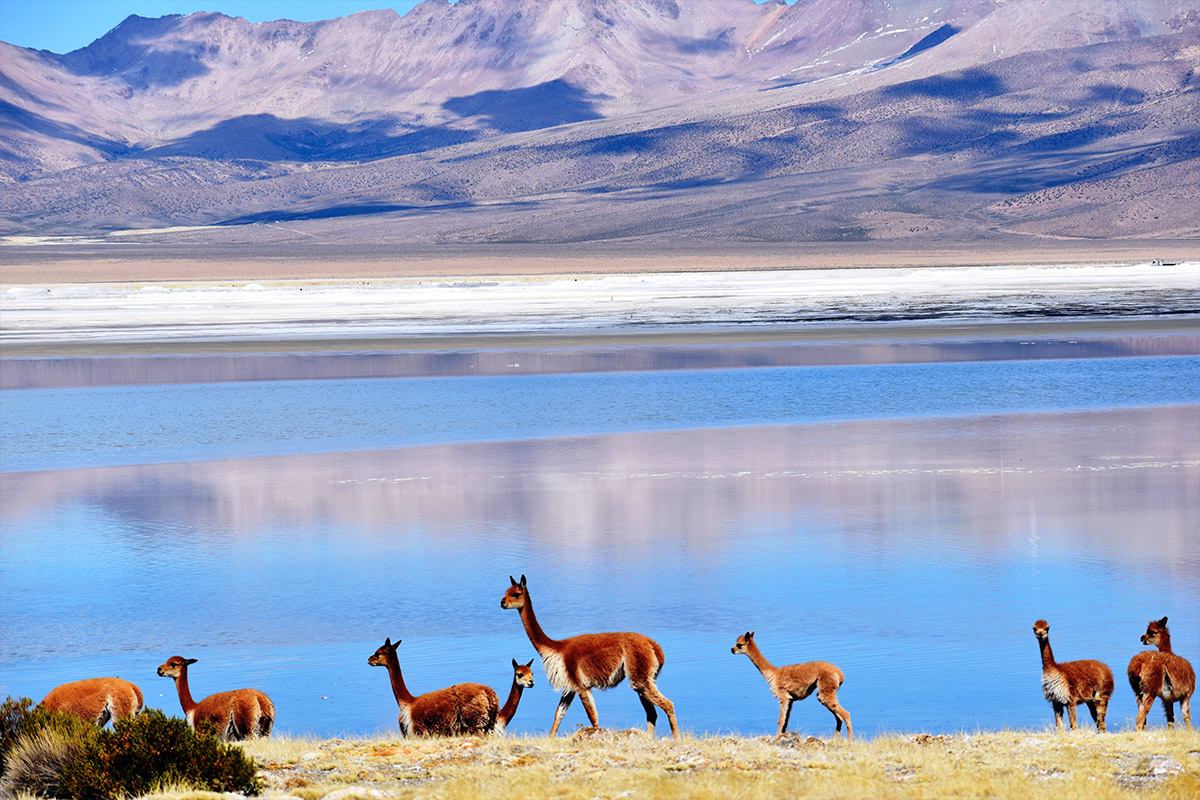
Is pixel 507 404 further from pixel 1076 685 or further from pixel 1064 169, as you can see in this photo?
pixel 1064 169

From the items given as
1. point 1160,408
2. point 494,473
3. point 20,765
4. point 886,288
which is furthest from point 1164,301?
point 20,765


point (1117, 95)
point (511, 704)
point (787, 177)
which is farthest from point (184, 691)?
point (1117, 95)

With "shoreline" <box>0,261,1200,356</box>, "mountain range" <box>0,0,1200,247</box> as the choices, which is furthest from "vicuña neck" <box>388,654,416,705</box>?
"mountain range" <box>0,0,1200,247</box>

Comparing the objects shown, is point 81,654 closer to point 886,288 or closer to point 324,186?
point 886,288

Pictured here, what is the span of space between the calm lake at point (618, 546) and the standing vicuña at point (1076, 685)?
52 cm

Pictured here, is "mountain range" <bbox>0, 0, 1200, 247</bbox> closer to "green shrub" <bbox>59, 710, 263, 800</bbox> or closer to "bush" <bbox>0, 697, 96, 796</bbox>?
"bush" <bbox>0, 697, 96, 796</bbox>

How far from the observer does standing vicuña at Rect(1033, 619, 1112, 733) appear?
7.33 m

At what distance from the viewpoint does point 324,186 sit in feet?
560

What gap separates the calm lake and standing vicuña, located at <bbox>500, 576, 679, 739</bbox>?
1.14 meters

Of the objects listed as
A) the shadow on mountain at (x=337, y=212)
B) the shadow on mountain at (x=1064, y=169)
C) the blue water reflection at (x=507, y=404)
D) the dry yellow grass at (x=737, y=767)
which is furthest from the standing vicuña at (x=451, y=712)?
the shadow on mountain at (x=337, y=212)

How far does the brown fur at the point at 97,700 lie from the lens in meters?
7.13

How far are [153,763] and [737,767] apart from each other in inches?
95.4

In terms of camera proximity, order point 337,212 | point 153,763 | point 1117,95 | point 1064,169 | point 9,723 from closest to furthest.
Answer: point 153,763 → point 9,723 → point 1064,169 → point 337,212 → point 1117,95

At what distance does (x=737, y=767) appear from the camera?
→ 657 centimetres
